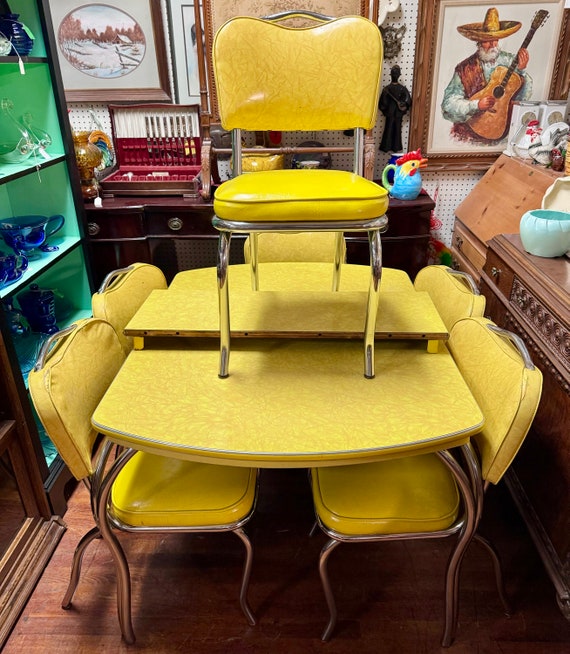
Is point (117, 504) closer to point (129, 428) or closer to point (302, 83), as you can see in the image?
point (129, 428)

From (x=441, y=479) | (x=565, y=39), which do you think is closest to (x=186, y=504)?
(x=441, y=479)

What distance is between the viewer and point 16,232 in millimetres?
1857

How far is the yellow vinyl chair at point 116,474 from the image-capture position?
3.72 ft

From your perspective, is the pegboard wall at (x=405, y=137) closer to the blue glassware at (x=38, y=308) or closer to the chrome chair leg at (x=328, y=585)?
the blue glassware at (x=38, y=308)

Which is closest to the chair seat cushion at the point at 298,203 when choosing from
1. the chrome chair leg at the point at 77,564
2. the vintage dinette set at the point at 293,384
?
the vintage dinette set at the point at 293,384

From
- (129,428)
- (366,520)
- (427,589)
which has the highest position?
(129,428)

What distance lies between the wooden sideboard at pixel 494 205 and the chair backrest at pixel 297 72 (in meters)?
1.09

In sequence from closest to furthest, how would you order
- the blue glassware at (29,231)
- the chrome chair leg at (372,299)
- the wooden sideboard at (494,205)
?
the chrome chair leg at (372,299) < the blue glassware at (29,231) < the wooden sideboard at (494,205)

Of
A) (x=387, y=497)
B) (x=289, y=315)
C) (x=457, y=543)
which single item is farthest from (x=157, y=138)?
(x=457, y=543)

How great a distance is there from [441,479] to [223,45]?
1246 millimetres

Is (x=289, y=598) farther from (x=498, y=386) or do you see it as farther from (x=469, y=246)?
(x=469, y=246)

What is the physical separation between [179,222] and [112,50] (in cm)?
89

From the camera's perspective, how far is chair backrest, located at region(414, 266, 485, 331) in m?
1.44

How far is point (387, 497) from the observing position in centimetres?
129
